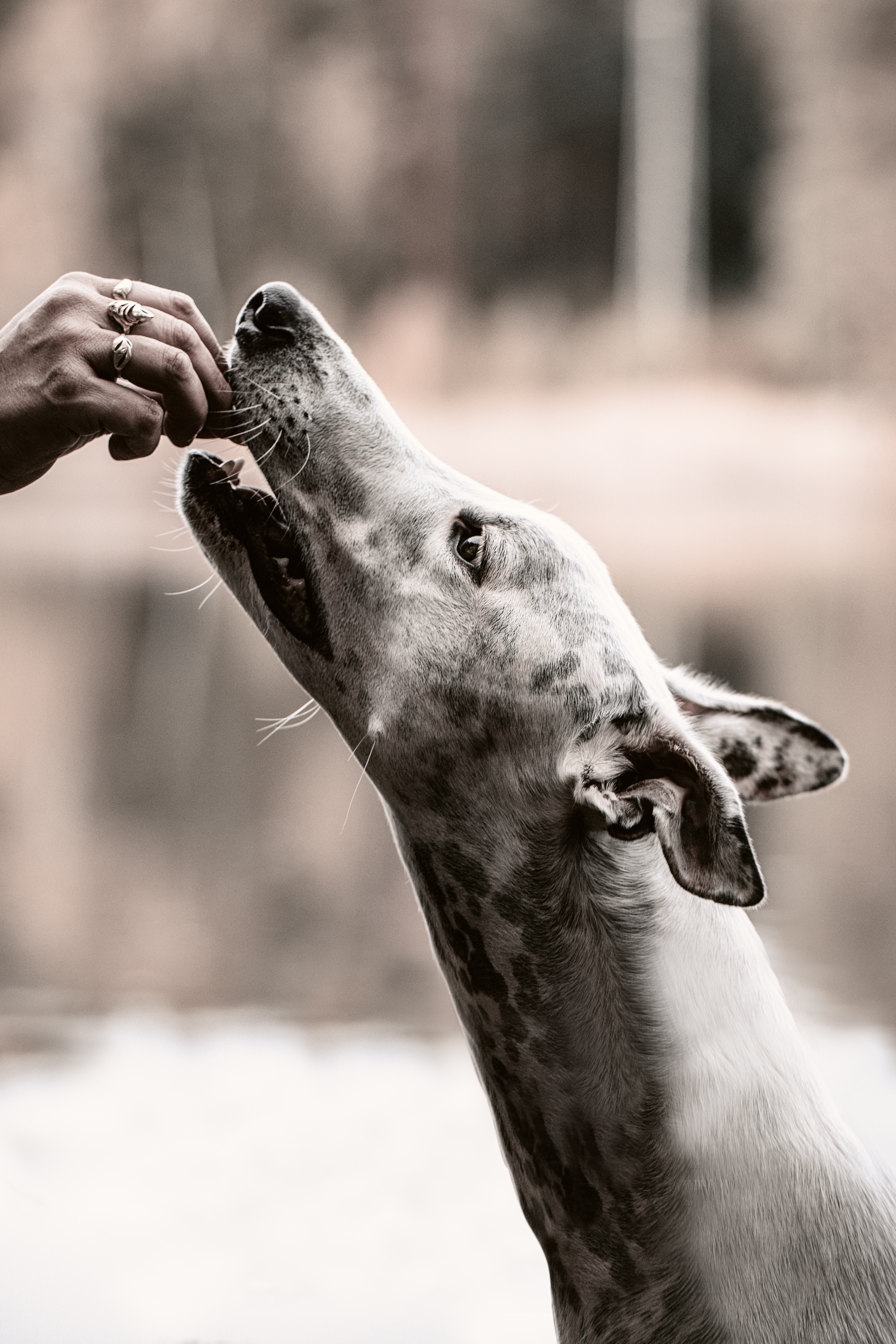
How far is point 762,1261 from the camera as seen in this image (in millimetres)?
1805

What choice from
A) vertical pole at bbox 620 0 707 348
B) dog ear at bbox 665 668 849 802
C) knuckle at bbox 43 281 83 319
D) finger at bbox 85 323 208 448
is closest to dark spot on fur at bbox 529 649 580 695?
dog ear at bbox 665 668 849 802

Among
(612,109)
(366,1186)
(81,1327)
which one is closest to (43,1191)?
(81,1327)

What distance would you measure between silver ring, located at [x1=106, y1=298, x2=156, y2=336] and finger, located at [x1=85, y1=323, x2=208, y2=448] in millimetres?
13

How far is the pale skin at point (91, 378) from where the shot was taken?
1.91m

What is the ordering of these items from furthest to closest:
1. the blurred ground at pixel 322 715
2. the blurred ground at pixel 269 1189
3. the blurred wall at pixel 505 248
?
the blurred wall at pixel 505 248
the blurred ground at pixel 322 715
the blurred ground at pixel 269 1189

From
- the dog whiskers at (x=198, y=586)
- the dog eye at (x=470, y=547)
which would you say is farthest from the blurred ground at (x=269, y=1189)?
the dog whiskers at (x=198, y=586)

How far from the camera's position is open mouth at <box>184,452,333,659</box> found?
6.73 ft

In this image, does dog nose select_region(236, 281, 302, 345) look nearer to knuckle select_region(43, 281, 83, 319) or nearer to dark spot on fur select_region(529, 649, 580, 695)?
knuckle select_region(43, 281, 83, 319)

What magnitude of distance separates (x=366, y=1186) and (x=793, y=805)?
12.8ft

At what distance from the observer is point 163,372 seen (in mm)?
1926

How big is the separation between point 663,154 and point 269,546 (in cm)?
1720

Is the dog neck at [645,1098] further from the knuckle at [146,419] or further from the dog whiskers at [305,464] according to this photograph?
the knuckle at [146,419]

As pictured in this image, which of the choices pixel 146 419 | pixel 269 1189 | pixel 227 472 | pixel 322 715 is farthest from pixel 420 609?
pixel 322 715

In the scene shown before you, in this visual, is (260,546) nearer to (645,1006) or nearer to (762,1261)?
(645,1006)
